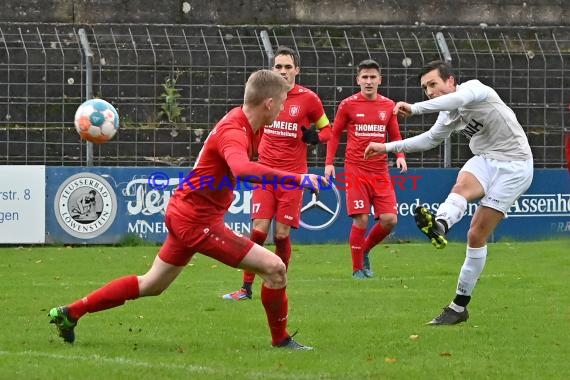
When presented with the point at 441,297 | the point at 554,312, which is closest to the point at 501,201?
the point at 554,312

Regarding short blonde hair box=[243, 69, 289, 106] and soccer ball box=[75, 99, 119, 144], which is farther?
soccer ball box=[75, 99, 119, 144]

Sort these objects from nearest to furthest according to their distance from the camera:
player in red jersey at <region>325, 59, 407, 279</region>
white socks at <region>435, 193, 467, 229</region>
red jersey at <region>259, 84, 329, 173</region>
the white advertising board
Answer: white socks at <region>435, 193, 467, 229</region>, red jersey at <region>259, 84, 329, 173</region>, player in red jersey at <region>325, 59, 407, 279</region>, the white advertising board

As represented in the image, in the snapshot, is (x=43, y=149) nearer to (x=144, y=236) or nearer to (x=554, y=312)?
(x=144, y=236)

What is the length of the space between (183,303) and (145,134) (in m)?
8.03

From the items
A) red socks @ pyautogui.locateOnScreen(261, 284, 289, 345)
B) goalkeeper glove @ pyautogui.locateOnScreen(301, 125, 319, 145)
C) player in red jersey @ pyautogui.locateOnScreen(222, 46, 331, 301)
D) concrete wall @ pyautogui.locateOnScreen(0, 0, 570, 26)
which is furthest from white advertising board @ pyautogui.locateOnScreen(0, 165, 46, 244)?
red socks @ pyautogui.locateOnScreen(261, 284, 289, 345)

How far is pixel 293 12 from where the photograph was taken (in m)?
21.3

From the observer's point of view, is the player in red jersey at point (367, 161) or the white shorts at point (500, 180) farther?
the player in red jersey at point (367, 161)

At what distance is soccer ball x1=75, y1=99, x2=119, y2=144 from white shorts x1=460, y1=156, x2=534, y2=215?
703 cm

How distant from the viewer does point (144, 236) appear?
1834cm

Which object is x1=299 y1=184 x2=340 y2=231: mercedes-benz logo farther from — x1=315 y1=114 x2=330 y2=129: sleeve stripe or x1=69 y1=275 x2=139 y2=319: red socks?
x1=69 y1=275 x2=139 y2=319: red socks

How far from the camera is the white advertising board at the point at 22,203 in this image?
17.9 meters

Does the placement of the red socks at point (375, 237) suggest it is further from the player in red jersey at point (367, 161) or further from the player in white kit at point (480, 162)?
the player in white kit at point (480, 162)

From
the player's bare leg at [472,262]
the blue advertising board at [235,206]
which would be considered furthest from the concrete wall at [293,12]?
the player's bare leg at [472,262]

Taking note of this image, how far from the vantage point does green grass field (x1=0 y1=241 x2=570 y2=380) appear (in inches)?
298
